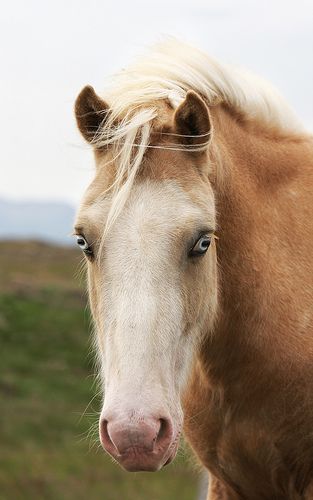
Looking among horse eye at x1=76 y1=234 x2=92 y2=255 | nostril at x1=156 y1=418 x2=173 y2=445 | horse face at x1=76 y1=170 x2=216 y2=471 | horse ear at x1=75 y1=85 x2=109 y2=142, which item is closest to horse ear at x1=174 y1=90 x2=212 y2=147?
horse face at x1=76 y1=170 x2=216 y2=471

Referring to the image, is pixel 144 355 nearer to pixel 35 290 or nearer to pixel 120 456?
pixel 120 456

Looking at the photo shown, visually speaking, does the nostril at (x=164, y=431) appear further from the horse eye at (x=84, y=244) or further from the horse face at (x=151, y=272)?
the horse eye at (x=84, y=244)

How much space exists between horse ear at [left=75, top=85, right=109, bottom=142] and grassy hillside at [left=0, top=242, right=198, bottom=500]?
3397mm

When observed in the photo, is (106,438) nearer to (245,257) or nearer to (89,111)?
(245,257)

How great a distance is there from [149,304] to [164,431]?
27.3 inches

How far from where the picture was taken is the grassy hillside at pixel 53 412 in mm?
17734

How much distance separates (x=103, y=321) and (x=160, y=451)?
34.5 inches

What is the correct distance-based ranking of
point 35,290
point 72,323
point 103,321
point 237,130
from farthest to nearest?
point 35,290 → point 72,323 → point 237,130 → point 103,321

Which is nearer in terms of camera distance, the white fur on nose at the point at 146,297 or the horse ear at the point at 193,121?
the white fur on nose at the point at 146,297

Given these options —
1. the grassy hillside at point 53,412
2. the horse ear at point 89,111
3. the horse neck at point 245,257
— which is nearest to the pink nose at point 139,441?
the horse neck at point 245,257

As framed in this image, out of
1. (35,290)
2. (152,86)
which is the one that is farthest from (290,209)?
(35,290)

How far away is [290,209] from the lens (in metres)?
6.46

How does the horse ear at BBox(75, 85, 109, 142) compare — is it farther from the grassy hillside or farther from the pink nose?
the grassy hillside

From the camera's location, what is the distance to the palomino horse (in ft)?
17.0
